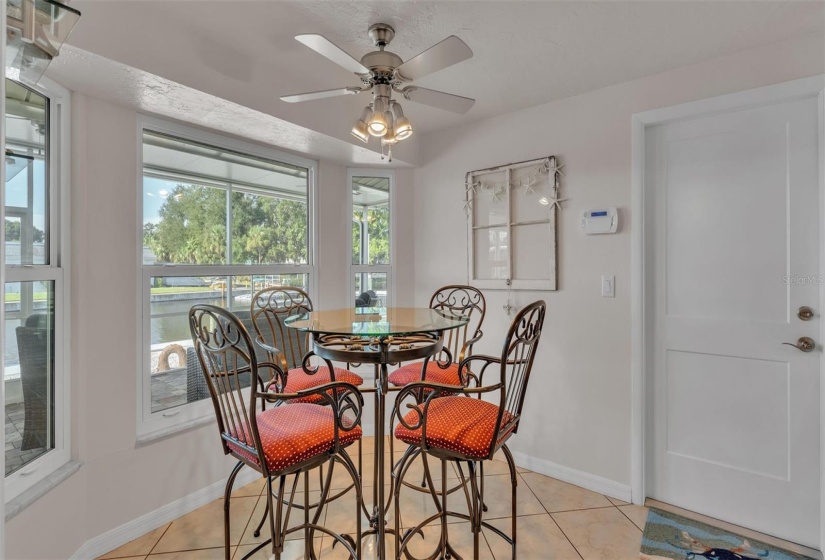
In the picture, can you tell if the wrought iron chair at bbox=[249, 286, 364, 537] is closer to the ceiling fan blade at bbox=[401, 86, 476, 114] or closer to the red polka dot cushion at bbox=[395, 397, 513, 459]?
the red polka dot cushion at bbox=[395, 397, 513, 459]

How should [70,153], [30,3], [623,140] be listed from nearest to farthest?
1. [30,3]
2. [70,153]
3. [623,140]

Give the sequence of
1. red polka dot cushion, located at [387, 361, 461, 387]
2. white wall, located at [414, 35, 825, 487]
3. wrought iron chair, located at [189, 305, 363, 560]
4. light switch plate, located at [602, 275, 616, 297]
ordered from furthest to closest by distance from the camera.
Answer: light switch plate, located at [602, 275, 616, 297] < white wall, located at [414, 35, 825, 487] < red polka dot cushion, located at [387, 361, 461, 387] < wrought iron chair, located at [189, 305, 363, 560]

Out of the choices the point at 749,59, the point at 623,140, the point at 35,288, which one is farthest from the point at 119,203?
the point at 749,59

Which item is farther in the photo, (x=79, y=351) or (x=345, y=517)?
(x=345, y=517)

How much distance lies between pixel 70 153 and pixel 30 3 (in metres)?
1.40

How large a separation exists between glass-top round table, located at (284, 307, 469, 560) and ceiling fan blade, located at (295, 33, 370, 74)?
1.04 meters

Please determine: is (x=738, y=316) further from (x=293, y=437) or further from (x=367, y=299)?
(x=367, y=299)

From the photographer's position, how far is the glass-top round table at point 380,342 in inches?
60.7

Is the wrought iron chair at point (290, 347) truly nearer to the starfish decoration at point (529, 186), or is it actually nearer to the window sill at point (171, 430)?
the window sill at point (171, 430)

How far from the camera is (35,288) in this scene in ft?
5.48

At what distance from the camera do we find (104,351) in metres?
1.89

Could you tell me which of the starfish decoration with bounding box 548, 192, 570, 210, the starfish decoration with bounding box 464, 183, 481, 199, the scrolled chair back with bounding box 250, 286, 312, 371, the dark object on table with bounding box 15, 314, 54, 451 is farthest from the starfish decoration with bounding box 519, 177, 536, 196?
the dark object on table with bounding box 15, 314, 54, 451

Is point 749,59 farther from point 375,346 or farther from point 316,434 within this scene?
point 316,434

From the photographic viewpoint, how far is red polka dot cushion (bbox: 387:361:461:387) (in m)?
2.11
